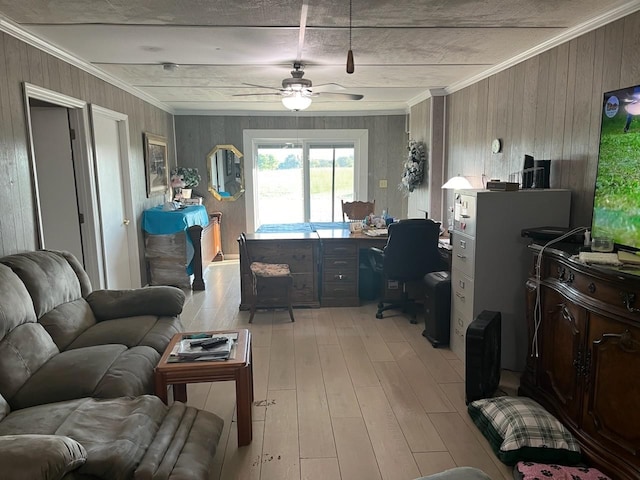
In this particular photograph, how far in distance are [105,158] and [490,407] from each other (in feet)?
13.5

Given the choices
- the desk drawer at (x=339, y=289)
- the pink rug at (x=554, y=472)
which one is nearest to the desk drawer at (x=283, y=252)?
the desk drawer at (x=339, y=289)

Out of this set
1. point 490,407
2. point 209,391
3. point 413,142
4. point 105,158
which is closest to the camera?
point 490,407

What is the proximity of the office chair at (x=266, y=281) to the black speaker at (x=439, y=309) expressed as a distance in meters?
1.36

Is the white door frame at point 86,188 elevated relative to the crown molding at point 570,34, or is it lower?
lower

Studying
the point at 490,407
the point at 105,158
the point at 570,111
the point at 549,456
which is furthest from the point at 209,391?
the point at 570,111

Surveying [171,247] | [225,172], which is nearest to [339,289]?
[171,247]

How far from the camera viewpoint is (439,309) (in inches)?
150

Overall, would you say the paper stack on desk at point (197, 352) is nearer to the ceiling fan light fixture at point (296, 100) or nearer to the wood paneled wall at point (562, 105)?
the ceiling fan light fixture at point (296, 100)

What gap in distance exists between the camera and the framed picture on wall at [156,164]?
5.76 meters

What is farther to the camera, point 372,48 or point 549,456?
point 372,48

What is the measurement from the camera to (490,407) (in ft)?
8.65

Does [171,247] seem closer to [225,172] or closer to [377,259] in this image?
[225,172]

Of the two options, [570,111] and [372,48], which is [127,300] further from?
[570,111]

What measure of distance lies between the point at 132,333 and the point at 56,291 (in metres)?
0.55
